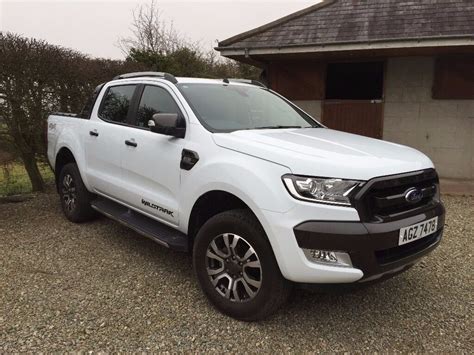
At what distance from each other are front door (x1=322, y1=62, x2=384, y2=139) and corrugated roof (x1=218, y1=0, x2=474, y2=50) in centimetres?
84

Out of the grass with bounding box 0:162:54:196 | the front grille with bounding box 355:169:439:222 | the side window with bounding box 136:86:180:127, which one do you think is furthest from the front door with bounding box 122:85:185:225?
the grass with bounding box 0:162:54:196

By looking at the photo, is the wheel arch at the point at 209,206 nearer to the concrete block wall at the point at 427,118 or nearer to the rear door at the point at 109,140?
the rear door at the point at 109,140

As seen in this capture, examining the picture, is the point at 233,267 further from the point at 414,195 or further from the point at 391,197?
the point at 414,195

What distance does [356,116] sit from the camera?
823cm

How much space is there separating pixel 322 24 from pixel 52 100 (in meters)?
5.56

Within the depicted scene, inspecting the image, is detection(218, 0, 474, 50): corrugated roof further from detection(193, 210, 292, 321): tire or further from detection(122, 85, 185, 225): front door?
detection(193, 210, 292, 321): tire

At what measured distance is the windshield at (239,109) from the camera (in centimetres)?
339

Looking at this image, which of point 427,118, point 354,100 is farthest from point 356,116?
point 427,118

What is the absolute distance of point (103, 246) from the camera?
4387 millimetres

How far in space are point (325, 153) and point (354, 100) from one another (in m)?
6.09

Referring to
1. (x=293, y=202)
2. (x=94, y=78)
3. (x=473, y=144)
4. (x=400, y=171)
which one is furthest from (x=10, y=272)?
(x=473, y=144)

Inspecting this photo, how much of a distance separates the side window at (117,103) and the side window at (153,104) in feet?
0.85

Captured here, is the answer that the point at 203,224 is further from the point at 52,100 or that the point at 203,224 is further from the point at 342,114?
the point at 342,114

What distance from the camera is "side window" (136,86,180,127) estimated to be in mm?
3646
